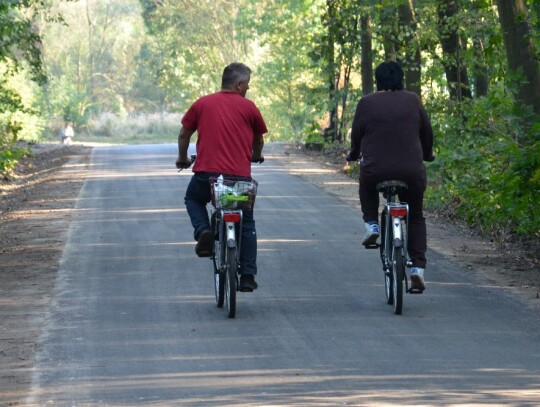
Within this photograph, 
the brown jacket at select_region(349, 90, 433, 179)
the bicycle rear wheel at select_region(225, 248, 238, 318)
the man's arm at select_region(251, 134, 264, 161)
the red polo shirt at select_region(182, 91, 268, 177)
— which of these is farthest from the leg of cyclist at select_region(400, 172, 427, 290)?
the bicycle rear wheel at select_region(225, 248, 238, 318)

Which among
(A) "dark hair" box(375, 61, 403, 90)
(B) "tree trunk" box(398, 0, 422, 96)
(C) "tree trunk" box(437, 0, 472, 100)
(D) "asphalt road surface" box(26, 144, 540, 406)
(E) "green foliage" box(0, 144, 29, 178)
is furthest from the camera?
(E) "green foliage" box(0, 144, 29, 178)

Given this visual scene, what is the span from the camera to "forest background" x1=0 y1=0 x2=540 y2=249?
16.0m

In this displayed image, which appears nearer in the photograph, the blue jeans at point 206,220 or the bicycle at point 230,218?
the bicycle at point 230,218

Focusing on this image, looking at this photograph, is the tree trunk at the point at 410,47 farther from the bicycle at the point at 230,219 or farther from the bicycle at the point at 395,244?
the bicycle at the point at 230,219

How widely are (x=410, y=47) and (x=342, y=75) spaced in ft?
50.9

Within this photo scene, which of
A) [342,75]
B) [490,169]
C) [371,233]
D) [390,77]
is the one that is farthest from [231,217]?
[342,75]

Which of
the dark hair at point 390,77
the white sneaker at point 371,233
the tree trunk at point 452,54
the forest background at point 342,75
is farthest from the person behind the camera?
the tree trunk at point 452,54

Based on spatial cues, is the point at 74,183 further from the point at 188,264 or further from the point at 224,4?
the point at 224,4

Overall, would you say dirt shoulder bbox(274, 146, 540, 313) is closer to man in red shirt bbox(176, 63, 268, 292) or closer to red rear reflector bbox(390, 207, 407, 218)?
red rear reflector bbox(390, 207, 407, 218)

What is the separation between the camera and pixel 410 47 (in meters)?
24.0

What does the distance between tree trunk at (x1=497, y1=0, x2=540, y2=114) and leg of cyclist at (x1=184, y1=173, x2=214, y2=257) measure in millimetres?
6776

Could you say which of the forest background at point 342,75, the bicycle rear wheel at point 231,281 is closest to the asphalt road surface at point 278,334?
the bicycle rear wheel at point 231,281

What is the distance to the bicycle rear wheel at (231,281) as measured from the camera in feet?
32.3

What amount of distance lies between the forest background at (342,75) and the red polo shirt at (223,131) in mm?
3573
